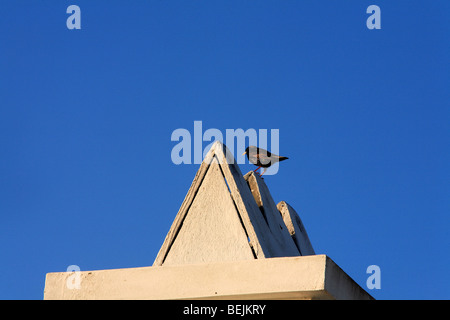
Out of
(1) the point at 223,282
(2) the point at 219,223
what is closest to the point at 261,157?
(2) the point at 219,223

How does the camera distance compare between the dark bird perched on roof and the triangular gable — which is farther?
the dark bird perched on roof

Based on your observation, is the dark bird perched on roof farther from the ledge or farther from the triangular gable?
the ledge

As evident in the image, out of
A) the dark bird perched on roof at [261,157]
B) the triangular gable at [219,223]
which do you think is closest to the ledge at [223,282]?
the triangular gable at [219,223]

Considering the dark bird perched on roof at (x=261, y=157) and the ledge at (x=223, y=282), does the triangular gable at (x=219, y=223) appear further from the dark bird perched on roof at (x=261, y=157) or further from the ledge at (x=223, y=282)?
the dark bird perched on roof at (x=261, y=157)

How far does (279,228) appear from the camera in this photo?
6.14m

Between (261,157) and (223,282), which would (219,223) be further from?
(261,157)

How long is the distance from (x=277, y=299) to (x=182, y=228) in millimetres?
1273

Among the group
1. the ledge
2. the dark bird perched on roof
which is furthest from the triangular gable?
the dark bird perched on roof
